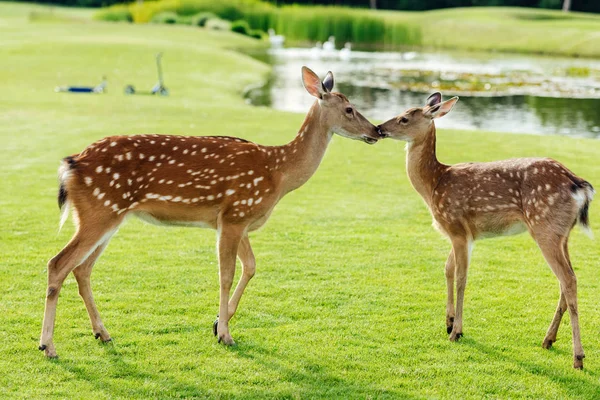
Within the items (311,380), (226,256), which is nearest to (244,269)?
(226,256)

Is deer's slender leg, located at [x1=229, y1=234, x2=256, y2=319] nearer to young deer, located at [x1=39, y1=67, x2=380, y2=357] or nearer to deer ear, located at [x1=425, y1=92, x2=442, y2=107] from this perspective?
young deer, located at [x1=39, y1=67, x2=380, y2=357]

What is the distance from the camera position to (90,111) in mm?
18688

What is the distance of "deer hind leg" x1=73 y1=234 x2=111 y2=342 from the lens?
232 inches

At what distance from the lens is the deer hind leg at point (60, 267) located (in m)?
5.59

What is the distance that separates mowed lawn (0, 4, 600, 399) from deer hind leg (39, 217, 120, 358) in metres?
0.15

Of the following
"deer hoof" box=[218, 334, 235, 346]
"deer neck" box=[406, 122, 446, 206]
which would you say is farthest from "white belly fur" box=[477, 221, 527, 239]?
"deer hoof" box=[218, 334, 235, 346]

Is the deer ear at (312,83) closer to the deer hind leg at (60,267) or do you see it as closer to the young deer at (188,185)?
the young deer at (188,185)

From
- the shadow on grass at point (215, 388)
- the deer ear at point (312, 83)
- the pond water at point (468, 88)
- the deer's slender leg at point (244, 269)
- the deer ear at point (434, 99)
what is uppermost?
the deer ear at point (312, 83)

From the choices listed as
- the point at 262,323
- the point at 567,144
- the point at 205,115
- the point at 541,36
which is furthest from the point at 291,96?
the point at 541,36

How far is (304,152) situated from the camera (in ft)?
20.6

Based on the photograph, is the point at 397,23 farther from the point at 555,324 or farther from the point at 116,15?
the point at 555,324

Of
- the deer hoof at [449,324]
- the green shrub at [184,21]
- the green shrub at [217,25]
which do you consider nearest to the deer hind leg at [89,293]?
the deer hoof at [449,324]

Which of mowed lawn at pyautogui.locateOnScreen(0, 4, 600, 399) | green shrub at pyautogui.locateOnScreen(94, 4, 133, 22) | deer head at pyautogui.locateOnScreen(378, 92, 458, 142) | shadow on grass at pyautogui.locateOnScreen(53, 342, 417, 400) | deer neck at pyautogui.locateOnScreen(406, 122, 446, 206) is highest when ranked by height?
deer head at pyautogui.locateOnScreen(378, 92, 458, 142)

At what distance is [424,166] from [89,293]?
286 cm
